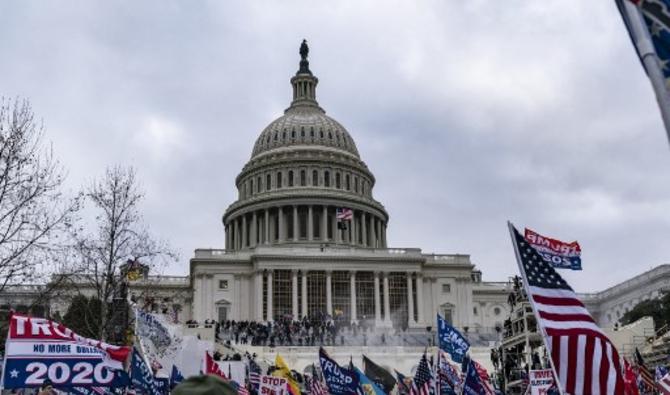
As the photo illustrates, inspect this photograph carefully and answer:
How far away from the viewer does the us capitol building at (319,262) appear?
88.8m

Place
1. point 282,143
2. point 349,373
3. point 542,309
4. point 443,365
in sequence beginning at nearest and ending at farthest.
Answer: point 542,309, point 349,373, point 443,365, point 282,143

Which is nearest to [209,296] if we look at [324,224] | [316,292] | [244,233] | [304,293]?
[304,293]

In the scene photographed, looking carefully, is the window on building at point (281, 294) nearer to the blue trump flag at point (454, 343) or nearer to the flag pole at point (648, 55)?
the blue trump flag at point (454, 343)

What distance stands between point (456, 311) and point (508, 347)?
48304 mm

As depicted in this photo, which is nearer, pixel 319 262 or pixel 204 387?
pixel 204 387

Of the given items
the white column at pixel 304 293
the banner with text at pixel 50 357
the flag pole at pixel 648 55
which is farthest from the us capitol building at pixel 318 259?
the flag pole at pixel 648 55

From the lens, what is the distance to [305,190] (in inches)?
4099

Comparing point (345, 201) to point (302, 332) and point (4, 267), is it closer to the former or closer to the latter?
point (302, 332)

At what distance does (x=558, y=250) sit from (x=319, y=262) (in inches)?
2828

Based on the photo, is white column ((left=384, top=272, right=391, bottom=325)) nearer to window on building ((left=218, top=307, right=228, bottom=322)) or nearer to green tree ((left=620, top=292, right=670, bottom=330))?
window on building ((left=218, top=307, right=228, bottom=322))

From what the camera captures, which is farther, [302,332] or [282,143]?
[282,143]

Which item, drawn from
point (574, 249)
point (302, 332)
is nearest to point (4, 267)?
point (574, 249)

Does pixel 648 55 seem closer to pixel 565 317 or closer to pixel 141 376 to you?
pixel 565 317

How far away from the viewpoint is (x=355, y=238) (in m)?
104
